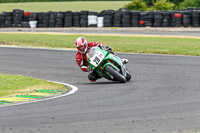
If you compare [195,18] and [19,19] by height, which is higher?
[195,18]

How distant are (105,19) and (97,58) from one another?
25.5 metres

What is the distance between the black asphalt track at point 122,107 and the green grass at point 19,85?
0.87 m

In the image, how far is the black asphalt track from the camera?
689 cm

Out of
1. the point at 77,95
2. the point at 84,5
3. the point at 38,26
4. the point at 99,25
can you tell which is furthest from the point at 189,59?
the point at 84,5

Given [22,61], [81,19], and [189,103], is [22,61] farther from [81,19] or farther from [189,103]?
[81,19]

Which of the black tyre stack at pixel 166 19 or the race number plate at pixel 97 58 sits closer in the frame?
the race number plate at pixel 97 58

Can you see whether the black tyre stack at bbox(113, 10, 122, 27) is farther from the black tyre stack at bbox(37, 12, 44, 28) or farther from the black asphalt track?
the black asphalt track

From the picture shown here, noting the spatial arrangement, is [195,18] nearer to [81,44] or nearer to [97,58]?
[97,58]

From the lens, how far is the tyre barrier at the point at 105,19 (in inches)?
1377

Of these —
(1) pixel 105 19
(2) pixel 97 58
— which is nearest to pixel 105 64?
(2) pixel 97 58

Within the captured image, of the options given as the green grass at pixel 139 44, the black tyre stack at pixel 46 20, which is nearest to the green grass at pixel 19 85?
the green grass at pixel 139 44

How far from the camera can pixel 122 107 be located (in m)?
8.46

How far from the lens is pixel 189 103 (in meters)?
8.65

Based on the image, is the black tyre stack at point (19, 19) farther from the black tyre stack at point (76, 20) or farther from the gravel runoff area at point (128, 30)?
the black tyre stack at point (76, 20)
